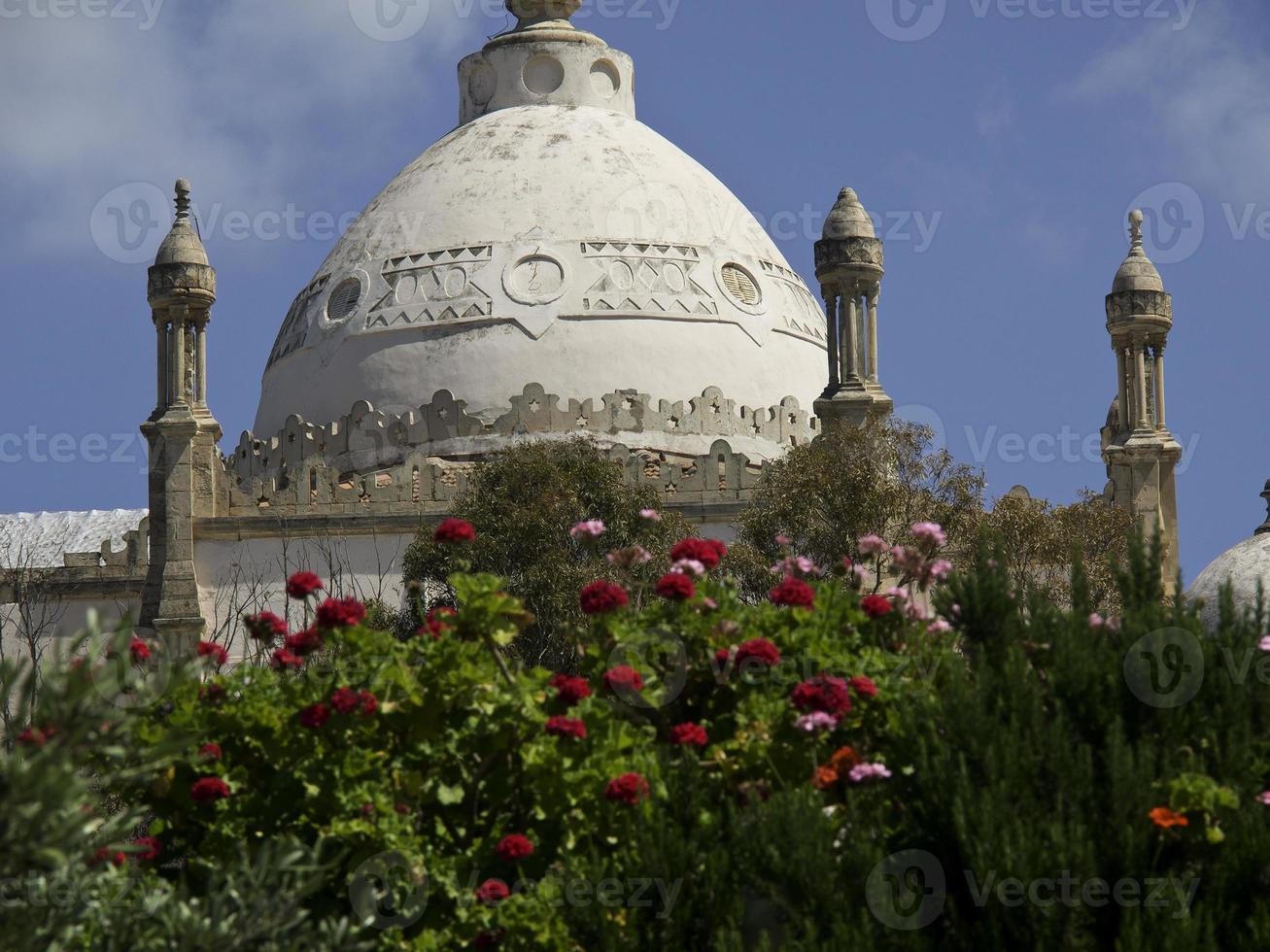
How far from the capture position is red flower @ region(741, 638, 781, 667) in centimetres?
1153

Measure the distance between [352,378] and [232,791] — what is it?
72.2ft

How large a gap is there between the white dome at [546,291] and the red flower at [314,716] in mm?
20705

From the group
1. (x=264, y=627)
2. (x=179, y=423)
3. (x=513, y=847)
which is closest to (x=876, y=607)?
(x=513, y=847)

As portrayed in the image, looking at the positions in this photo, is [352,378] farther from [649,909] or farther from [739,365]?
[649,909]

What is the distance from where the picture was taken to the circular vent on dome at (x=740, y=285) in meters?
34.0

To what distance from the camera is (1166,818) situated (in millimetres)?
10938

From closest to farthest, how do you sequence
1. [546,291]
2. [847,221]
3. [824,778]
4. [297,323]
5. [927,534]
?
[824,778] < [927,534] < [847,221] < [546,291] < [297,323]

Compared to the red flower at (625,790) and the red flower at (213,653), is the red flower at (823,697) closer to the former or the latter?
the red flower at (625,790)

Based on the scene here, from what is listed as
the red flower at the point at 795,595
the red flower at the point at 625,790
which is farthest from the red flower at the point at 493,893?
the red flower at the point at 795,595

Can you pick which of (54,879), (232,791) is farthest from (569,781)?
(54,879)

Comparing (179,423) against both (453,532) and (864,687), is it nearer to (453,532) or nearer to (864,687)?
(453,532)

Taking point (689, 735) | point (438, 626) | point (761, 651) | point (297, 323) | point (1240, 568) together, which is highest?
point (297, 323)

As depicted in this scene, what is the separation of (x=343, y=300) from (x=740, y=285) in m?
5.55

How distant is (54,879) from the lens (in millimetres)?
10008
